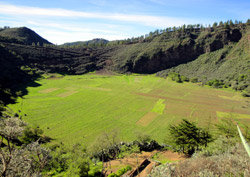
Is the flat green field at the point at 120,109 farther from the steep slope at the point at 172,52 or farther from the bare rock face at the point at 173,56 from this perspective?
the steep slope at the point at 172,52

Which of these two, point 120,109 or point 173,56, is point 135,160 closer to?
point 120,109

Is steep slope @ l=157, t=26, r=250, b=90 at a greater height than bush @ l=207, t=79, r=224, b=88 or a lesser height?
greater

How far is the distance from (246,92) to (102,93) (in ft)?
268

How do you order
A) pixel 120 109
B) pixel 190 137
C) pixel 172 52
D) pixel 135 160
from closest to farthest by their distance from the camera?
1. pixel 135 160
2. pixel 190 137
3. pixel 120 109
4. pixel 172 52

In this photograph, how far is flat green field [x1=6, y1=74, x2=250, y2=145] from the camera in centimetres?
4918

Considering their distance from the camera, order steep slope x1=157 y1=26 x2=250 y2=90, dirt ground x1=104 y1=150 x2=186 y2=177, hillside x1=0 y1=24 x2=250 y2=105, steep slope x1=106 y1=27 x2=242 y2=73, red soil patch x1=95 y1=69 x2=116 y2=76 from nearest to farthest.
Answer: dirt ground x1=104 y1=150 x2=186 y2=177, steep slope x1=157 y1=26 x2=250 y2=90, hillside x1=0 y1=24 x2=250 y2=105, red soil patch x1=95 y1=69 x2=116 y2=76, steep slope x1=106 y1=27 x2=242 y2=73

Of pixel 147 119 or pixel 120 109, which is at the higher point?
pixel 120 109

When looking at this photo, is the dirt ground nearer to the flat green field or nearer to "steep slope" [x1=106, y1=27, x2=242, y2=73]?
the flat green field

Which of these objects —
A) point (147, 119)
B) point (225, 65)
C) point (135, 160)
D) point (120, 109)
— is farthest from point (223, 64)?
point (135, 160)

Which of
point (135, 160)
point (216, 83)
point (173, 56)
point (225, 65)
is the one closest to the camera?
point (135, 160)

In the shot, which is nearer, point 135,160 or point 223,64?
point 135,160

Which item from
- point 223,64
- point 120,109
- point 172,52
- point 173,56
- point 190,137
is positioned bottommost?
point 120,109

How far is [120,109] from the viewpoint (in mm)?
66188

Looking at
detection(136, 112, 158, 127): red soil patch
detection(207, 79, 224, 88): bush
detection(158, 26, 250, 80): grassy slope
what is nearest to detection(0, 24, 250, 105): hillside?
detection(158, 26, 250, 80): grassy slope
